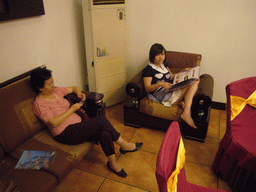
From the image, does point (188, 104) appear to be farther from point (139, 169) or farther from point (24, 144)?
point (24, 144)

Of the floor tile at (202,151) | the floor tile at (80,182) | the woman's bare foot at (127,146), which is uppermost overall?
the woman's bare foot at (127,146)

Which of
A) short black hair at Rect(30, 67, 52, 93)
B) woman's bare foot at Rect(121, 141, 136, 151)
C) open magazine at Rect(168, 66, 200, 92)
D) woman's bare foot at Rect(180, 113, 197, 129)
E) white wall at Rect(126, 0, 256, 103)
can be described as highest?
white wall at Rect(126, 0, 256, 103)

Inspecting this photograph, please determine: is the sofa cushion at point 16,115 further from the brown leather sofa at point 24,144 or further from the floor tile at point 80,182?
the floor tile at point 80,182

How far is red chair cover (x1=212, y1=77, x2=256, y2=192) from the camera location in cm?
152

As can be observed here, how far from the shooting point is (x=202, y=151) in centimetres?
219

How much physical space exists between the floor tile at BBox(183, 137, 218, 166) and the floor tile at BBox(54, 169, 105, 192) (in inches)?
38.5

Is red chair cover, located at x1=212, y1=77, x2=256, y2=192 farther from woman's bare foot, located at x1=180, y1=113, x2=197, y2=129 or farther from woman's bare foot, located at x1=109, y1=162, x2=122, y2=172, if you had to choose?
woman's bare foot, located at x1=109, y1=162, x2=122, y2=172

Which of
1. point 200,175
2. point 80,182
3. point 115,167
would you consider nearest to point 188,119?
point 200,175

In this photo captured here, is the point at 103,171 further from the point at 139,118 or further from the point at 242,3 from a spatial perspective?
the point at 242,3

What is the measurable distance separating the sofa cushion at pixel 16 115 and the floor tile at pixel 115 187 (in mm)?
804

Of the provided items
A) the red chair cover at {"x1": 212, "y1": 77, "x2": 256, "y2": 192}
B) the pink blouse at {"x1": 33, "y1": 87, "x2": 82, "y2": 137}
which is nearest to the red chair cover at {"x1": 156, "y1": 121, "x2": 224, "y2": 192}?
the red chair cover at {"x1": 212, "y1": 77, "x2": 256, "y2": 192}

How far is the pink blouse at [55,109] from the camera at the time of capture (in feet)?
5.57

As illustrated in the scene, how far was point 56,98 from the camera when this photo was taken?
6.03 feet

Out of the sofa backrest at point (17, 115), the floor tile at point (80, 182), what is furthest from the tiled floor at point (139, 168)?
the sofa backrest at point (17, 115)
